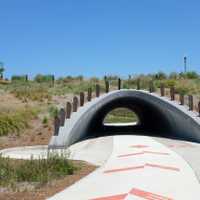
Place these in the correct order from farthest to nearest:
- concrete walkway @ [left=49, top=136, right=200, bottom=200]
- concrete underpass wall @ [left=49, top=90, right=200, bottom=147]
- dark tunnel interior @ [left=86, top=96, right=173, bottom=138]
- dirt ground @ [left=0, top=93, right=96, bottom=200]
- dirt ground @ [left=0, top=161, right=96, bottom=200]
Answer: dark tunnel interior @ [left=86, top=96, right=173, bottom=138] < concrete underpass wall @ [left=49, top=90, right=200, bottom=147] < dirt ground @ [left=0, top=93, right=96, bottom=200] < dirt ground @ [left=0, top=161, right=96, bottom=200] < concrete walkway @ [left=49, top=136, right=200, bottom=200]

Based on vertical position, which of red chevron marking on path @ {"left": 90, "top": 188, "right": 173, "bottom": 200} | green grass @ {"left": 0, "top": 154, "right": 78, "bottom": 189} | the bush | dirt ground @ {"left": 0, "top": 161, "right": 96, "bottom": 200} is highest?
the bush

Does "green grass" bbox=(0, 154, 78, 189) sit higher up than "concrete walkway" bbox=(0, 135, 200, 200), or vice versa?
"green grass" bbox=(0, 154, 78, 189)

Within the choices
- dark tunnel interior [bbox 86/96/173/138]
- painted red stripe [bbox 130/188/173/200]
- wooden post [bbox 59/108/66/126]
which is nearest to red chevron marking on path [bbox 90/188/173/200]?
painted red stripe [bbox 130/188/173/200]

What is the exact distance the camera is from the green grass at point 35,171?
1177 centimetres

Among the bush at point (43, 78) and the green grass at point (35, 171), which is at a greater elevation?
the bush at point (43, 78)

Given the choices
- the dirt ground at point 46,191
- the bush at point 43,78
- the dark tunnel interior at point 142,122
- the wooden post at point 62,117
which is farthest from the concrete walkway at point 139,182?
the bush at point 43,78

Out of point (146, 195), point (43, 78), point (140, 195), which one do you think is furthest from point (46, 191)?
point (43, 78)

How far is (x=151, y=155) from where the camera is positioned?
1766cm

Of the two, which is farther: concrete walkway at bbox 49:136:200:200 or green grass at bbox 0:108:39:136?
green grass at bbox 0:108:39:136

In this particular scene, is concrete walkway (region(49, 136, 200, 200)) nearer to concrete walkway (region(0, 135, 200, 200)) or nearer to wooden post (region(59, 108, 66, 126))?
concrete walkway (region(0, 135, 200, 200))

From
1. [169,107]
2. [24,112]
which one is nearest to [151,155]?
[169,107]

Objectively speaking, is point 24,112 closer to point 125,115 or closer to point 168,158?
point 168,158

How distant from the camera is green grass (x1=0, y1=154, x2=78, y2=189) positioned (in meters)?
11.8

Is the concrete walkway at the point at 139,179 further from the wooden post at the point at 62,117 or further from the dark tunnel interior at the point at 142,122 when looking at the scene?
the dark tunnel interior at the point at 142,122
